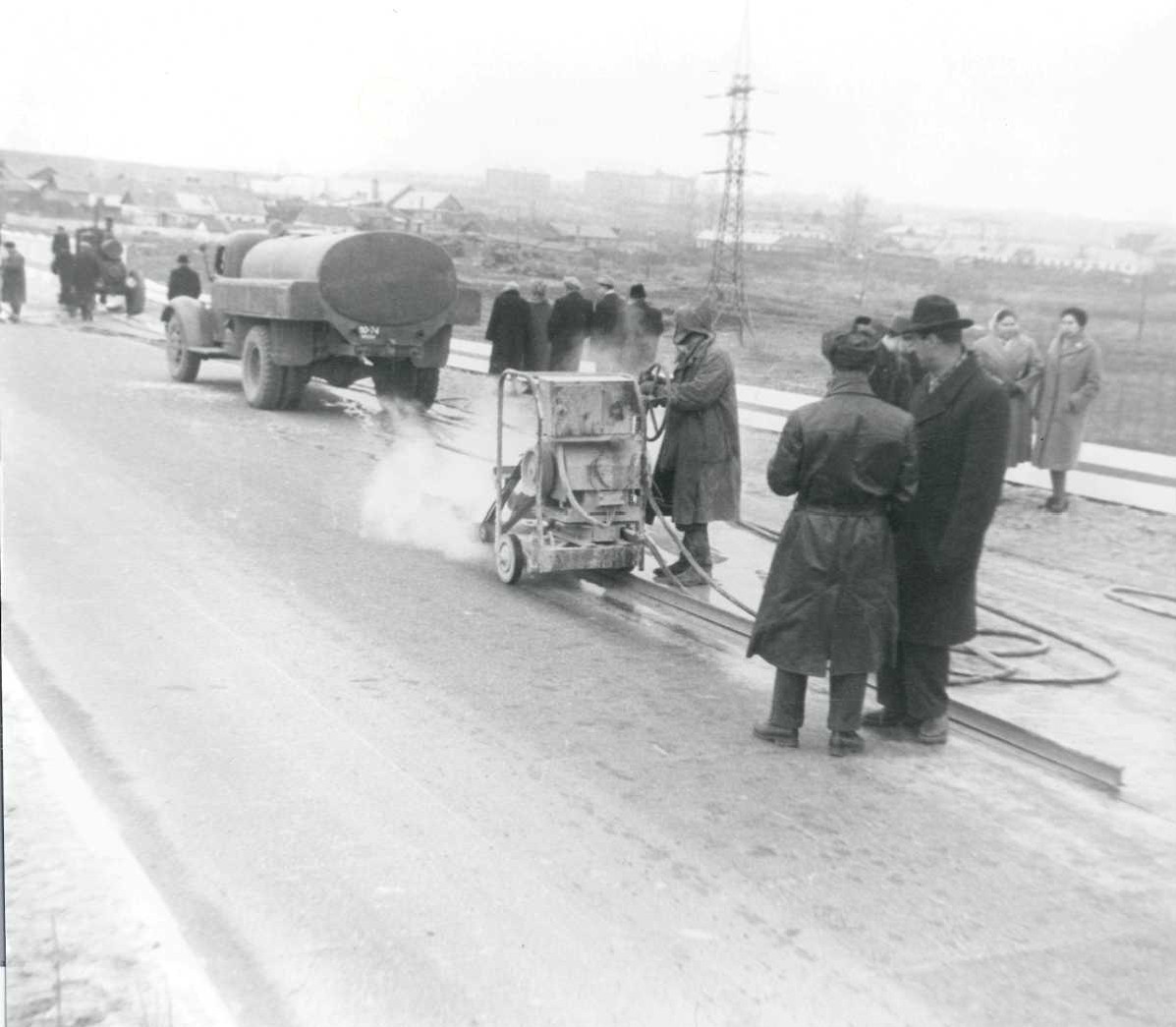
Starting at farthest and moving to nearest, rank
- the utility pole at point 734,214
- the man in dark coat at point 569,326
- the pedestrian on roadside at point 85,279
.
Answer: the pedestrian on roadside at point 85,279 < the man in dark coat at point 569,326 < the utility pole at point 734,214

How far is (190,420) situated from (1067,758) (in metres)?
10.9

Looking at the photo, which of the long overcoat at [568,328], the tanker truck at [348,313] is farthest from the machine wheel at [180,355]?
the long overcoat at [568,328]

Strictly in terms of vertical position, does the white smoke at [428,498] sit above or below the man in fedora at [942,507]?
below

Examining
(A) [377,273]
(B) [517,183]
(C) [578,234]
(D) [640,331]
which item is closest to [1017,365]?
(D) [640,331]

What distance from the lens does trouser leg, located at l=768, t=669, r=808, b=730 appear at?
5676 millimetres

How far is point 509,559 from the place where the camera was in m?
8.27

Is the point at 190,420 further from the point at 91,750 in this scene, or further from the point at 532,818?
the point at 532,818

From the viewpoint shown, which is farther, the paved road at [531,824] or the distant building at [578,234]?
the distant building at [578,234]

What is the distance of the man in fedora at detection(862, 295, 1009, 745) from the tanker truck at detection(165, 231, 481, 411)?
1045cm

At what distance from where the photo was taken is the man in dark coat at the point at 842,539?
5.52 meters

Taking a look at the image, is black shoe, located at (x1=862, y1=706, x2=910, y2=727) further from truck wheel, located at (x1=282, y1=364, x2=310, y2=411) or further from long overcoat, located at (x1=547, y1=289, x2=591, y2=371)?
truck wheel, located at (x1=282, y1=364, x2=310, y2=411)

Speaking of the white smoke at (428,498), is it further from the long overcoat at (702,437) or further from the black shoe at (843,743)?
the black shoe at (843,743)

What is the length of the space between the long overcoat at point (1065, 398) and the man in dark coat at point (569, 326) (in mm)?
6079

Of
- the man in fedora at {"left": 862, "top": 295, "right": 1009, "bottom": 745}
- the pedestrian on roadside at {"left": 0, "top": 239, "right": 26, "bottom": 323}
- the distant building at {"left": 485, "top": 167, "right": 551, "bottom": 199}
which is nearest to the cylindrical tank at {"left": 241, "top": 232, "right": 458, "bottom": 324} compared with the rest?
the distant building at {"left": 485, "top": 167, "right": 551, "bottom": 199}
